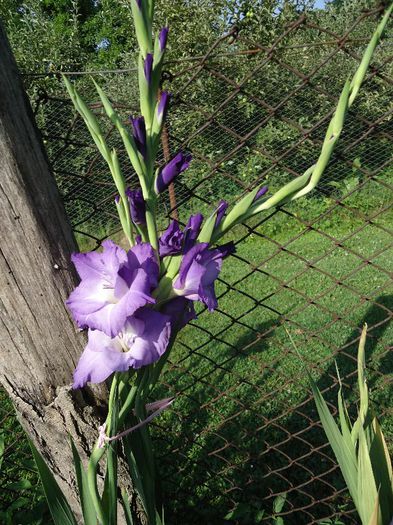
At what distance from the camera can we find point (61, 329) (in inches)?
47.6

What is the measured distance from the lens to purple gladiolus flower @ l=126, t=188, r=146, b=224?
0.91m

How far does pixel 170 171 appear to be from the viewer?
37.2 inches

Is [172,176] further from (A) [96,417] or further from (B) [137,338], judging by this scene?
(A) [96,417]

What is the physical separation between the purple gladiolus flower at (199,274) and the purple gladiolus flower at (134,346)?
0.06m

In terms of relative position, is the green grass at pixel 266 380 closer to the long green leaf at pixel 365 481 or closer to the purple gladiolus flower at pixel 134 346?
the long green leaf at pixel 365 481

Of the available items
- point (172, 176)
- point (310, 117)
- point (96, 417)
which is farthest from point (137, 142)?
point (310, 117)

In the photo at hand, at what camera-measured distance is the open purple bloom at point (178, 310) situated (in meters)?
0.95

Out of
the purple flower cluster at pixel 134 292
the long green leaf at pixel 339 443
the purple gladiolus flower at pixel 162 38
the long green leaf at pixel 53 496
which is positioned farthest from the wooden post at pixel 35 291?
the long green leaf at pixel 339 443

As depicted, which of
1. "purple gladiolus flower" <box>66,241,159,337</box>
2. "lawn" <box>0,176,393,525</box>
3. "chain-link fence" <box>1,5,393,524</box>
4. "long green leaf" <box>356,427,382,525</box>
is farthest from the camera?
"lawn" <box>0,176,393,525</box>

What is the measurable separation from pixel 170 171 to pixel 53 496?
767 millimetres

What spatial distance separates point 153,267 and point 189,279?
0.07 m

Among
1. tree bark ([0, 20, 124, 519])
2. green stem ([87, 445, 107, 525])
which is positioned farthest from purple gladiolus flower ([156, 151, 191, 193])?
green stem ([87, 445, 107, 525])

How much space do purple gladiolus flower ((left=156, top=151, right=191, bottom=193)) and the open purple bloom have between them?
0.22 m

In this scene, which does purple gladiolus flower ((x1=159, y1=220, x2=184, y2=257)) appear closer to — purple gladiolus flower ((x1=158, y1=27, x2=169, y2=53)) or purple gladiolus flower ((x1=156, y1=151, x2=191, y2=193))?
purple gladiolus flower ((x1=156, y1=151, x2=191, y2=193))
